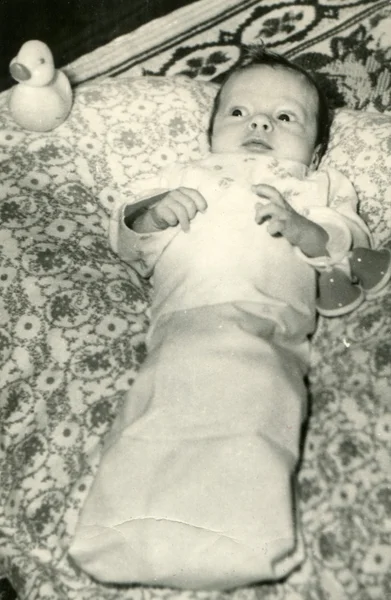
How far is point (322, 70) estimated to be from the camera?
1629 mm

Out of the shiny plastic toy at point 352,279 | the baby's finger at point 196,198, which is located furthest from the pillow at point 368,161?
the baby's finger at point 196,198

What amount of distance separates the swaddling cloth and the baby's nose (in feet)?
1.43

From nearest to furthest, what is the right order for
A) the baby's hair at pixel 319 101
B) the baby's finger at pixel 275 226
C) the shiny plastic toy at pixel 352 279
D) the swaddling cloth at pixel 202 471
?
the swaddling cloth at pixel 202 471 < the baby's finger at pixel 275 226 < the shiny plastic toy at pixel 352 279 < the baby's hair at pixel 319 101

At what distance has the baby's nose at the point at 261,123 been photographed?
48.8 inches

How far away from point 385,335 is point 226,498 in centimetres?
42

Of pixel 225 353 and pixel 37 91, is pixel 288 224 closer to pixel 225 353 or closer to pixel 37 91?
pixel 225 353

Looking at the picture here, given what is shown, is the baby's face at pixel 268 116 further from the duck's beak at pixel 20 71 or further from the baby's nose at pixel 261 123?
the duck's beak at pixel 20 71

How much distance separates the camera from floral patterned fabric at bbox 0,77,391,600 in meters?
0.94

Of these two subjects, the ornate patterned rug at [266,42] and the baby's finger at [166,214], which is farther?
the ornate patterned rug at [266,42]

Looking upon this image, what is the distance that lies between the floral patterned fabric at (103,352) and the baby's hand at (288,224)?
163 mm

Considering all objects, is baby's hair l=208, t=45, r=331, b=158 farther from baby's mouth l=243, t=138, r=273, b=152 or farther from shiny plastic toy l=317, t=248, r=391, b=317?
shiny plastic toy l=317, t=248, r=391, b=317

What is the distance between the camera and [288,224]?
106cm

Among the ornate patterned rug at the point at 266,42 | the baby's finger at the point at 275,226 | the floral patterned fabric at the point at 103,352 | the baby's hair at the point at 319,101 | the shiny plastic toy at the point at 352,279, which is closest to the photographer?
the floral patterned fabric at the point at 103,352

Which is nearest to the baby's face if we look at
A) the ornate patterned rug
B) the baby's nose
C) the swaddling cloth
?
the baby's nose
